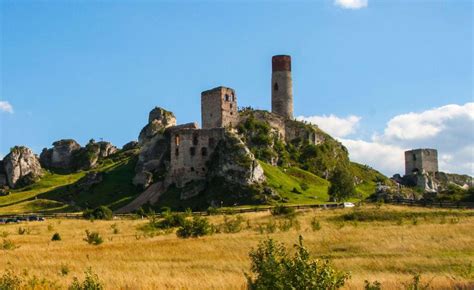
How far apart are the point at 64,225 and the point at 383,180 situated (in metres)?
69.5

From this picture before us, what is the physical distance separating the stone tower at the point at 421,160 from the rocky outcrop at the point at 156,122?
50.6m

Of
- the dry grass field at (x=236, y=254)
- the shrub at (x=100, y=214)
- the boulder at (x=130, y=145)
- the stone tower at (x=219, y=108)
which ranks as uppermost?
the stone tower at (x=219, y=108)

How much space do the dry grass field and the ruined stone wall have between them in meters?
36.8

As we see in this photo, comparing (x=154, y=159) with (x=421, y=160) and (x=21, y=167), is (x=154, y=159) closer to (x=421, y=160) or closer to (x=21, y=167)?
(x=21, y=167)

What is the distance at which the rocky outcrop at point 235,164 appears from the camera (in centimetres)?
8975

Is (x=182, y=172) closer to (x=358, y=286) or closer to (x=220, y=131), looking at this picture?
(x=220, y=131)

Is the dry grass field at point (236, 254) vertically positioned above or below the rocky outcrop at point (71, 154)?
below

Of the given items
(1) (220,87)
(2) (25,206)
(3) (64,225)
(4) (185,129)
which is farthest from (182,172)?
(3) (64,225)

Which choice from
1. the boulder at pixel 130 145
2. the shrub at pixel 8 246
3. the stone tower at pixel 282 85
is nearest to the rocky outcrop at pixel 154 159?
the boulder at pixel 130 145

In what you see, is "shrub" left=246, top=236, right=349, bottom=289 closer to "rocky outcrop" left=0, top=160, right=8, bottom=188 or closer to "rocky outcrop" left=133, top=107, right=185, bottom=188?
"rocky outcrop" left=133, top=107, right=185, bottom=188

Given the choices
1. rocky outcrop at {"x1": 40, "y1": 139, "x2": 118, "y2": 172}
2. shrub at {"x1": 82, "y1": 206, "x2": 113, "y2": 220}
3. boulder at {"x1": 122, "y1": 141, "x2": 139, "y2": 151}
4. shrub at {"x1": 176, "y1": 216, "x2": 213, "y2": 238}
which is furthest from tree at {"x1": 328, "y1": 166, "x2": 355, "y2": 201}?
rocky outcrop at {"x1": 40, "y1": 139, "x2": 118, "y2": 172}

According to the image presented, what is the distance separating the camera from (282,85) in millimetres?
116812

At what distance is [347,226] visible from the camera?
5391cm

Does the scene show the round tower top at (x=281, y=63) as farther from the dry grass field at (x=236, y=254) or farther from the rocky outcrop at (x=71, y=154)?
the dry grass field at (x=236, y=254)
